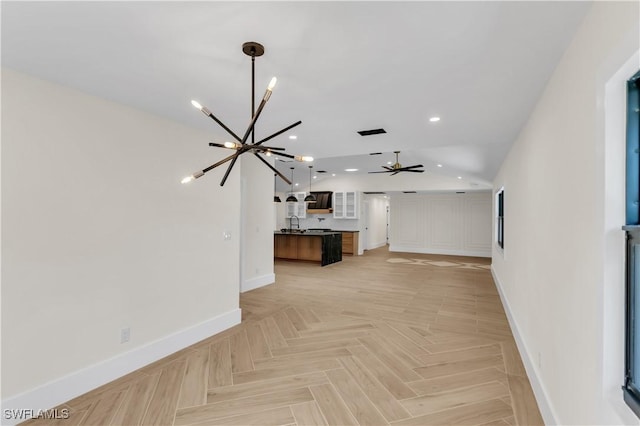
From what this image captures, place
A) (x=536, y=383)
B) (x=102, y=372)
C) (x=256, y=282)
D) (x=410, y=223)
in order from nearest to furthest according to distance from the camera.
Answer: (x=536, y=383) < (x=102, y=372) < (x=256, y=282) < (x=410, y=223)

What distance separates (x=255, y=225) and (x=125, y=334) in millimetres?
3189

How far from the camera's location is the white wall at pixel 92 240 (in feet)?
7.17

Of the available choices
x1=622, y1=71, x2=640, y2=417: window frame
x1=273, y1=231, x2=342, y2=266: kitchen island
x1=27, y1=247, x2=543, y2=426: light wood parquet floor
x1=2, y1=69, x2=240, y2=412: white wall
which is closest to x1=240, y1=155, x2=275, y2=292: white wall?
x1=27, y1=247, x2=543, y2=426: light wood parquet floor

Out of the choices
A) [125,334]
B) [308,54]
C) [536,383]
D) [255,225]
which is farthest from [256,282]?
[308,54]

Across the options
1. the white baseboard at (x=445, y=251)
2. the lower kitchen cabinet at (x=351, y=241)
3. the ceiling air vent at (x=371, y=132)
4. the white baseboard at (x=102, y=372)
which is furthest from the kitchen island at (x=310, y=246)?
the white baseboard at (x=102, y=372)

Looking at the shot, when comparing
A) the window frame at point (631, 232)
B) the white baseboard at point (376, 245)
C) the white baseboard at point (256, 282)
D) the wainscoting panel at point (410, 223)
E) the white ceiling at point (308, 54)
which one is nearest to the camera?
the window frame at point (631, 232)

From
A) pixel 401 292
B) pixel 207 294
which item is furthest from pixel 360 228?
pixel 207 294

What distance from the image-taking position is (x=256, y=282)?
5828 mm

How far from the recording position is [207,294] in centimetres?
364

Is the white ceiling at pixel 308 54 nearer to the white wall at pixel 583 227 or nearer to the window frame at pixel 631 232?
the white wall at pixel 583 227

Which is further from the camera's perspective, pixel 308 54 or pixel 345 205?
pixel 345 205

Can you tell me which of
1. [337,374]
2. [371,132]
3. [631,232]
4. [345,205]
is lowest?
[337,374]

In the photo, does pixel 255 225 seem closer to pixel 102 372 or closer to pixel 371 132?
pixel 371 132

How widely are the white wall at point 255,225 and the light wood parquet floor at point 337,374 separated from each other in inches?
36.7
